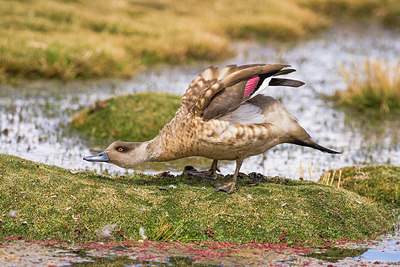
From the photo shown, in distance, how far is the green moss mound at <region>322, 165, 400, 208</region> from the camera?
27.8 feet

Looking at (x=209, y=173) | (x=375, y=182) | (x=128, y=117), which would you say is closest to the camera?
(x=209, y=173)

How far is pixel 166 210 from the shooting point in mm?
6391

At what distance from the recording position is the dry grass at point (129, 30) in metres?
15.8

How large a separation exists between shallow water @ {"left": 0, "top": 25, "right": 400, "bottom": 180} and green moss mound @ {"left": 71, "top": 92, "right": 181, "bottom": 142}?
0.45m

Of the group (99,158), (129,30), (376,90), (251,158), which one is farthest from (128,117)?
(129,30)

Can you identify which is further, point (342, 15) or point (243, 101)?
point (342, 15)

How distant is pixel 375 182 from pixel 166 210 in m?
3.91

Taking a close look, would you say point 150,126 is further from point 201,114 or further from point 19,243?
point 19,243

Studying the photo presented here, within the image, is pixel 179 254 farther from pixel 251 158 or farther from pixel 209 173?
pixel 251 158

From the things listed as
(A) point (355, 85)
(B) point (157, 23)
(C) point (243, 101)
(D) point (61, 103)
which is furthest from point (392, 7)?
(C) point (243, 101)

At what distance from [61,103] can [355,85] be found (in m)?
7.80

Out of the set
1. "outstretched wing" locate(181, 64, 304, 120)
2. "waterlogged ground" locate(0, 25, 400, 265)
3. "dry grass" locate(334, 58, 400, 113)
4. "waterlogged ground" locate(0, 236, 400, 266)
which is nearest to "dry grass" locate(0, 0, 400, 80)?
"waterlogged ground" locate(0, 25, 400, 265)

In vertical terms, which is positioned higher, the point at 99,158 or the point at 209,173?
the point at 99,158

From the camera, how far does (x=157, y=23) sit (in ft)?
73.3
